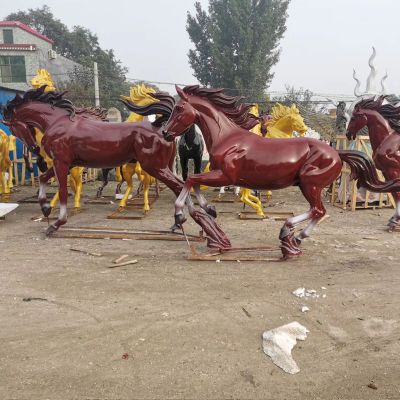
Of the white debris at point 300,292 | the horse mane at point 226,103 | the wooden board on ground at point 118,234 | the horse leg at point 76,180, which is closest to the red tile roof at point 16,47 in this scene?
the horse leg at point 76,180

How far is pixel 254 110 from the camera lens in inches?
351

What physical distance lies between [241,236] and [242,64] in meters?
21.4

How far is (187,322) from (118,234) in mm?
3077

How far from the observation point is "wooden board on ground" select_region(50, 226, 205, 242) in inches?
226

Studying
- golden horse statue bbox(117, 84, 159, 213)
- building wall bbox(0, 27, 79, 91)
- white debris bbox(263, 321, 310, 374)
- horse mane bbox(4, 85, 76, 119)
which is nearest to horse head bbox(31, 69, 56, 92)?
golden horse statue bbox(117, 84, 159, 213)

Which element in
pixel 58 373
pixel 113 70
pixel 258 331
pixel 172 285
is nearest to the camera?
pixel 58 373

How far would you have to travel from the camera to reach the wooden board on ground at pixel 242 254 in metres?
4.74

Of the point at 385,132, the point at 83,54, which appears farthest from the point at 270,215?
the point at 83,54

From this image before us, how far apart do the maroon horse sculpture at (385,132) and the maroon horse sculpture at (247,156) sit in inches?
67.3

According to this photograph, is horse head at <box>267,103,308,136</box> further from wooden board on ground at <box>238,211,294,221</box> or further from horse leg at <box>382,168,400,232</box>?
horse leg at <box>382,168,400,232</box>

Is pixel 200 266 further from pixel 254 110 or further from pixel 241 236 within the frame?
pixel 254 110

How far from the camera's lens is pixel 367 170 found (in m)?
4.81

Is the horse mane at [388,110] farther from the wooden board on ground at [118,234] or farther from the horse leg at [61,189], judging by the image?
the horse leg at [61,189]

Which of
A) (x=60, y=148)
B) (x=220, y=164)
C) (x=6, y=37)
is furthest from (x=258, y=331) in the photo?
(x=6, y=37)
